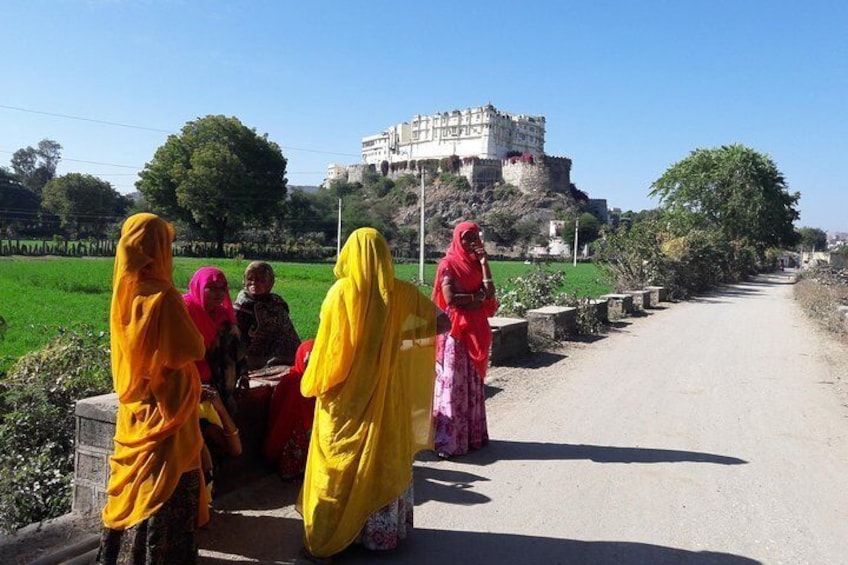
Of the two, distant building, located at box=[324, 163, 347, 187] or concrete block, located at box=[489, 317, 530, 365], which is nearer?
concrete block, located at box=[489, 317, 530, 365]

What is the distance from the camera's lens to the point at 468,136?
103250mm

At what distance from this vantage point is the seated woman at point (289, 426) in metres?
4.12

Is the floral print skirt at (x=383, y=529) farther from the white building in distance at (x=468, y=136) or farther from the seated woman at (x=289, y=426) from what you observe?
the white building in distance at (x=468, y=136)

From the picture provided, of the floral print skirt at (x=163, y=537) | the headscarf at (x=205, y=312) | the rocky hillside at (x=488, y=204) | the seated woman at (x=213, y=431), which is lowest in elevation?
the floral print skirt at (x=163, y=537)

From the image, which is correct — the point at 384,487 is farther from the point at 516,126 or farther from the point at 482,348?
the point at 516,126

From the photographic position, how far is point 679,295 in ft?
69.1

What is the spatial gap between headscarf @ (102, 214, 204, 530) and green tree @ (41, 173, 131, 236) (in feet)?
196

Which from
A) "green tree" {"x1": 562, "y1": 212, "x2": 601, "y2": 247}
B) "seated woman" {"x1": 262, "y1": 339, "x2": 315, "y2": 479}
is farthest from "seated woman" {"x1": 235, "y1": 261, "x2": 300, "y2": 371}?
"green tree" {"x1": 562, "y1": 212, "x2": 601, "y2": 247}

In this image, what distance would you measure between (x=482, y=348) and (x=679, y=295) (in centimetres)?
1778

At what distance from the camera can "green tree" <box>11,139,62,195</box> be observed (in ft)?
238

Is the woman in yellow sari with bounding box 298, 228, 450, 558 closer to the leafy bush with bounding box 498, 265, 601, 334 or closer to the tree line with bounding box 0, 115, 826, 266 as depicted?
the leafy bush with bounding box 498, 265, 601, 334

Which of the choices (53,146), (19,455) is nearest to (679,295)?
(19,455)

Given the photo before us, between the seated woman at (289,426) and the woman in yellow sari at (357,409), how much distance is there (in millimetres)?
899

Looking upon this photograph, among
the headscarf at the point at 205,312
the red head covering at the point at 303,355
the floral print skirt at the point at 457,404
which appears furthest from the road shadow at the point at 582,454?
the headscarf at the point at 205,312
